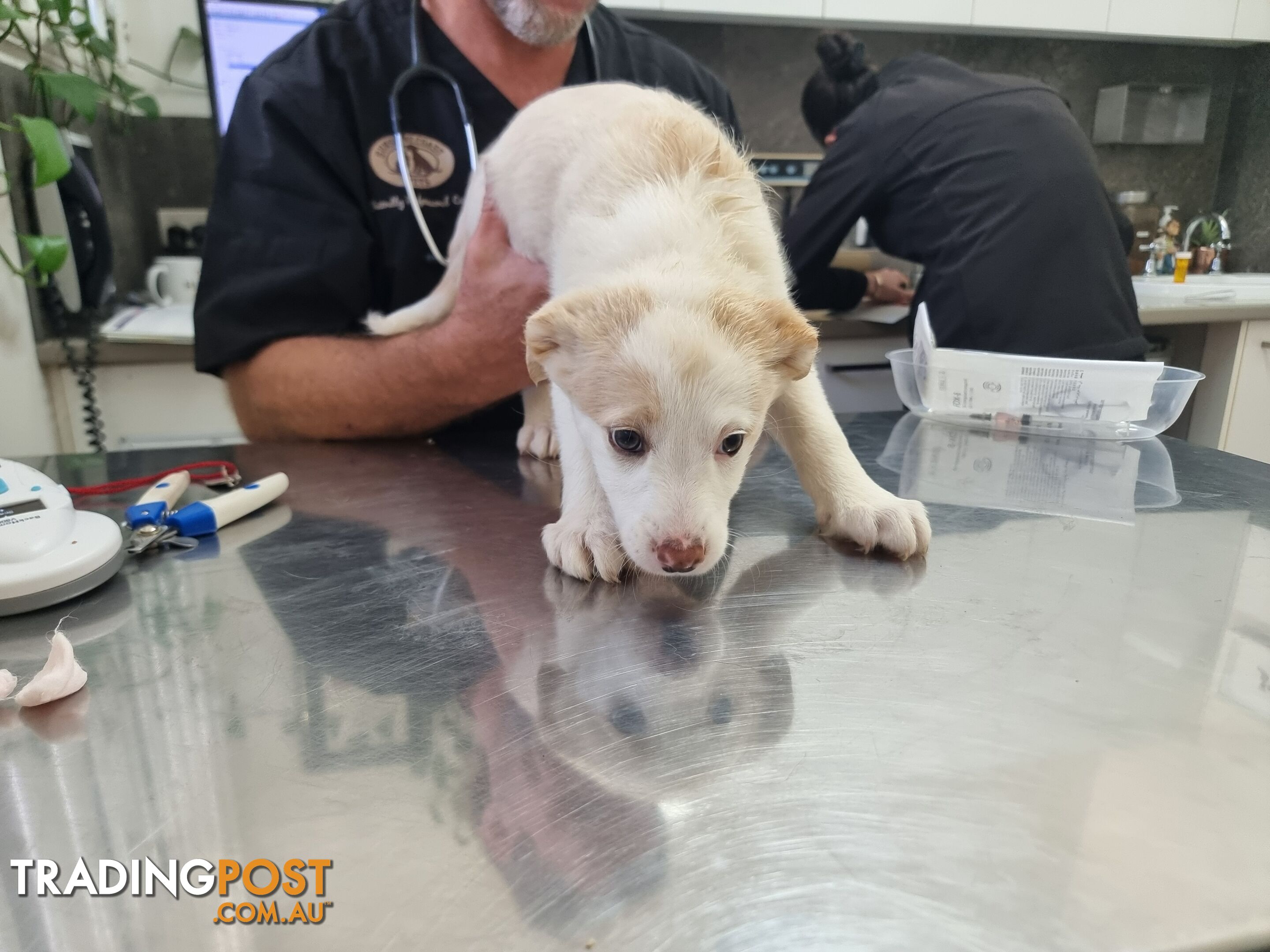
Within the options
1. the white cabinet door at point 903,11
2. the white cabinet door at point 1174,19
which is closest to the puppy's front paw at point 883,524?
the white cabinet door at point 903,11

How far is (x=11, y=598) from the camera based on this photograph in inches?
28.6

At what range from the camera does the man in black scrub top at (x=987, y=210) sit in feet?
6.05

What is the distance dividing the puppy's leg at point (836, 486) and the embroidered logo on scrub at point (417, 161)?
0.94 meters

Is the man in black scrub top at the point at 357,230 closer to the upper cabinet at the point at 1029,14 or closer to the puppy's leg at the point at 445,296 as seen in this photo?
the puppy's leg at the point at 445,296

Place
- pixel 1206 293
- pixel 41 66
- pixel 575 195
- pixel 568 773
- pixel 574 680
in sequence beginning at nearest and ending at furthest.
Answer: pixel 568 773 < pixel 574 680 < pixel 575 195 < pixel 41 66 < pixel 1206 293

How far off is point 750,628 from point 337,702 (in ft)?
1.17

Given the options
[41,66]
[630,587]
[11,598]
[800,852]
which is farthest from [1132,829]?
[41,66]

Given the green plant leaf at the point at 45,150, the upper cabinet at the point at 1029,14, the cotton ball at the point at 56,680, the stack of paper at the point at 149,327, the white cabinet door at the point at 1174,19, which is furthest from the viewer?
the white cabinet door at the point at 1174,19

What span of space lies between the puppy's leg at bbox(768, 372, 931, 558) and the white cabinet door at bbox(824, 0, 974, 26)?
241 cm

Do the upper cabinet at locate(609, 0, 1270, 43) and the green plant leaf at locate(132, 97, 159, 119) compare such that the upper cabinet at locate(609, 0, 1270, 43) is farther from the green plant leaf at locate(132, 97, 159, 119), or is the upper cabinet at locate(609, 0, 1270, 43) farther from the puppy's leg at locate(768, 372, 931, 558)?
the puppy's leg at locate(768, 372, 931, 558)

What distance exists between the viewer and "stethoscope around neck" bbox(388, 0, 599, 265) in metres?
1.48

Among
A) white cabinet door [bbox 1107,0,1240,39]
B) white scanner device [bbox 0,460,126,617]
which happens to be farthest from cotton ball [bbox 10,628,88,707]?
white cabinet door [bbox 1107,0,1240,39]

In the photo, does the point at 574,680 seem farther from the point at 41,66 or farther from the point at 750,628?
the point at 41,66

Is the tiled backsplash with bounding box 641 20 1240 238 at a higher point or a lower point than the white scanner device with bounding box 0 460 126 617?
higher
